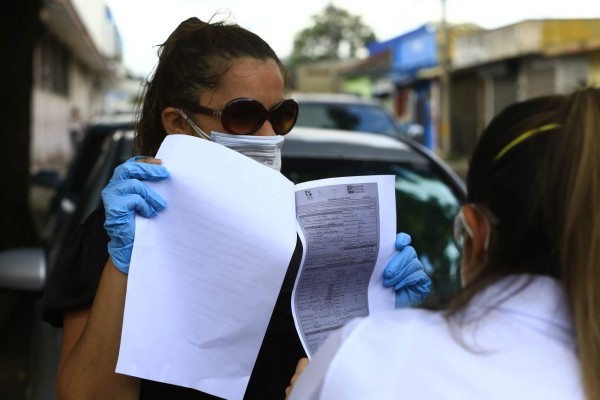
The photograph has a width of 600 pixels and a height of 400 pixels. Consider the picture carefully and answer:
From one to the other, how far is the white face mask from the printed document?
0.23 metres

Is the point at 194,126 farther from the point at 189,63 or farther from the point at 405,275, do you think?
the point at 405,275

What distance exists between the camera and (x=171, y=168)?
5.02 ft

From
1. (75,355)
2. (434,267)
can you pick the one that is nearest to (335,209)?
(75,355)

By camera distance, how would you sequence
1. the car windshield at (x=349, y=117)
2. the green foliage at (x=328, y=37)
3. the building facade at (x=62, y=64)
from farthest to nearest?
the green foliage at (x=328, y=37) → the building facade at (x=62, y=64) → the car windshield at (x=349, y=117)

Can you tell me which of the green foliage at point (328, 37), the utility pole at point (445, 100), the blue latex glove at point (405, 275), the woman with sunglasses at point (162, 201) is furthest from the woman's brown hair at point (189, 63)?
the green foliage at point (328, 37)

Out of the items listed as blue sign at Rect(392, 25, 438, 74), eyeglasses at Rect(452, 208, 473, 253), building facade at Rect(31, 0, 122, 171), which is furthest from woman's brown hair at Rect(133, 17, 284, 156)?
Answer: blue sign at Rect(392, 25, 438, 74)

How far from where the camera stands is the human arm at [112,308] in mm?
1498

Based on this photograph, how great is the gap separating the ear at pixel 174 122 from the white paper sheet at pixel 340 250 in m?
0.37

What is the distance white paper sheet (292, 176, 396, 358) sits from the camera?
61.2 inches

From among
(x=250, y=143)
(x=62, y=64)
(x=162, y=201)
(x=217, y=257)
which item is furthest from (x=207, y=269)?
(x=62, y=64)

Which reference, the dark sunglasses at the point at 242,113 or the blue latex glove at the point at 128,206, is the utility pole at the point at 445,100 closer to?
the dark sunglasses at the point at 242,113

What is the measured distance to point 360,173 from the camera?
3312mm

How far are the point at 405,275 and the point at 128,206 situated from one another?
571 mm

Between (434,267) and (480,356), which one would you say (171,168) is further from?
(434,267)
